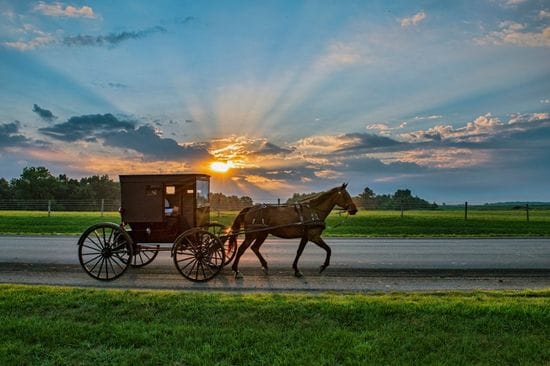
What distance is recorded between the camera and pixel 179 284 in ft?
31.9

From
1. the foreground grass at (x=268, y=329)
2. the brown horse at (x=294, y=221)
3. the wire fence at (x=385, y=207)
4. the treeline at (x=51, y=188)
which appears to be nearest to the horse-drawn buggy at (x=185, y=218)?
the brown horse at (x=294, y=221)

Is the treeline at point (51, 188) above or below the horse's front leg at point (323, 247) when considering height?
above

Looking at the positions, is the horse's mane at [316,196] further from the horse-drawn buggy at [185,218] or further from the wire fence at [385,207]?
the wire fence at [385,207]

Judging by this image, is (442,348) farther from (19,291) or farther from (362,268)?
(19,291)

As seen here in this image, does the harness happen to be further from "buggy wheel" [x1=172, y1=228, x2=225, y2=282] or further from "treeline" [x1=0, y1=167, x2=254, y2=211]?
"treeline" [x1=0, y1=167, x2=254, y2=211]

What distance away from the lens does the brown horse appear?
10.7 m

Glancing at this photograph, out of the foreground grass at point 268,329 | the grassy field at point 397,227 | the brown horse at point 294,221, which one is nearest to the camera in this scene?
the foreground grass at point 268,329

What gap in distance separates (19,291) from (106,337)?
316 cm

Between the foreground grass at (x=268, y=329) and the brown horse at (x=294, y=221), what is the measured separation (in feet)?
8.84

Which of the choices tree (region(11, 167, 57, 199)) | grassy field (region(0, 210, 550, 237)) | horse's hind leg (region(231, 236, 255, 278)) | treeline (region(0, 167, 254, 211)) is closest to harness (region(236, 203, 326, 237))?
horse's hind leg (region(231, 236, 255, 278))

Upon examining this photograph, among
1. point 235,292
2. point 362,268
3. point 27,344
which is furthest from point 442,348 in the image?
point 362,268

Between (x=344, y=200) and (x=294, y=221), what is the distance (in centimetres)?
125

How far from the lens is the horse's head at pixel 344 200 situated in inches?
433

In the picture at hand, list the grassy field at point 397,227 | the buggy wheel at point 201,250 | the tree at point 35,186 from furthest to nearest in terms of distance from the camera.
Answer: the tree at point 35,186 < the grassy field at point 397,227 < the buggy wheel at point 201,250
